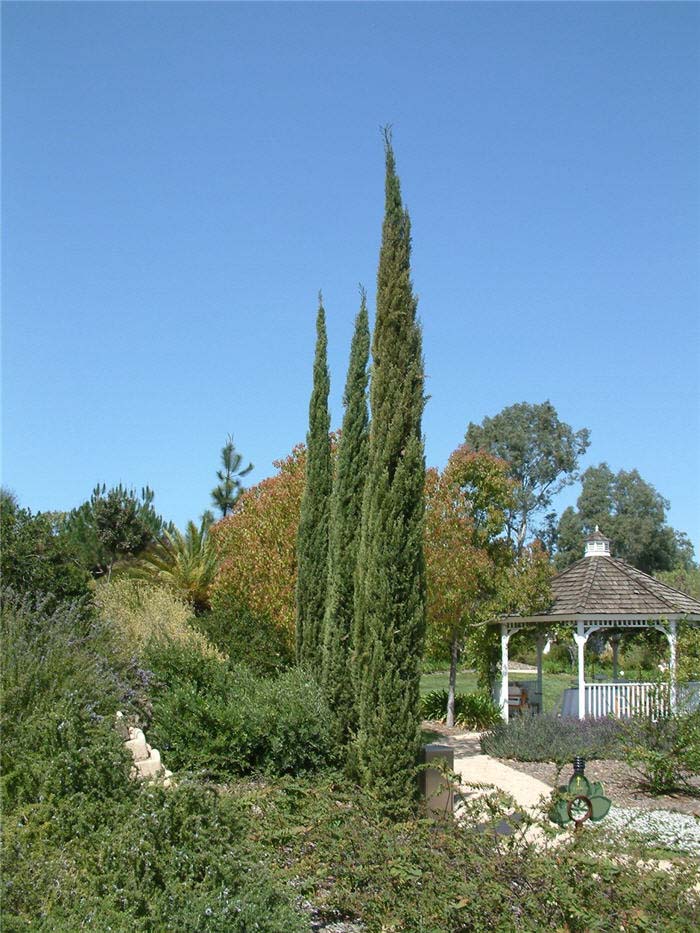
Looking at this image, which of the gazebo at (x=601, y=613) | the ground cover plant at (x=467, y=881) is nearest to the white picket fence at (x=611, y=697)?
the gazebo at (x=601, y=613)

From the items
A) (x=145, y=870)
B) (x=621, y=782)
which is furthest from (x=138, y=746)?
(x=621, y=782)

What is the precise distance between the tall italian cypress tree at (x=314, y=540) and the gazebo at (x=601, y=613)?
17.0 ft

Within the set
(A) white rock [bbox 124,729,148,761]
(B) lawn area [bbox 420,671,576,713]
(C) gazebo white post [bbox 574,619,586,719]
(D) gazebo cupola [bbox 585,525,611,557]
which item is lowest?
(B) lawn area [bbox 420,671,576,713]

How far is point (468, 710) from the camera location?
58.1ft

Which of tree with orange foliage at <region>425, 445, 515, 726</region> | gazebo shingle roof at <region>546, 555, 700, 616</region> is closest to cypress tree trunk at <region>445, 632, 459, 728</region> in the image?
tree with orange foliage at <region>425, 445, 515, 726</region>

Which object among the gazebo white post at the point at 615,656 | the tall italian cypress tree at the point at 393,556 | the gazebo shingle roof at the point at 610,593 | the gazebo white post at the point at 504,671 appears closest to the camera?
the tall italian cypress tree at the point at 393,556

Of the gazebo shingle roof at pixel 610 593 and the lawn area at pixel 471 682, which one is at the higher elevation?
the gazebo shingle roof at pixel 610 593

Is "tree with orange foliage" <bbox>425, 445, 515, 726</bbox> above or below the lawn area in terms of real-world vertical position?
above

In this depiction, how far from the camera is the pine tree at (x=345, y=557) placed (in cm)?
1063

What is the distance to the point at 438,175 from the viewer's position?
8797mm

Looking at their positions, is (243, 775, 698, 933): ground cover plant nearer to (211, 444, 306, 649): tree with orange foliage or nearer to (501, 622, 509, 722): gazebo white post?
(211, 444, 306, 649): tree with orange foliage

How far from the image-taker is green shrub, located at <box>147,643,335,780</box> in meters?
8.23

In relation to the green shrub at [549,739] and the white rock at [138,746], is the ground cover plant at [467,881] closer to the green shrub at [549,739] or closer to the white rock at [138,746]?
the white rock at [138,746]

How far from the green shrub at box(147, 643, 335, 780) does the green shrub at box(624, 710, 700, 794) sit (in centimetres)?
423
